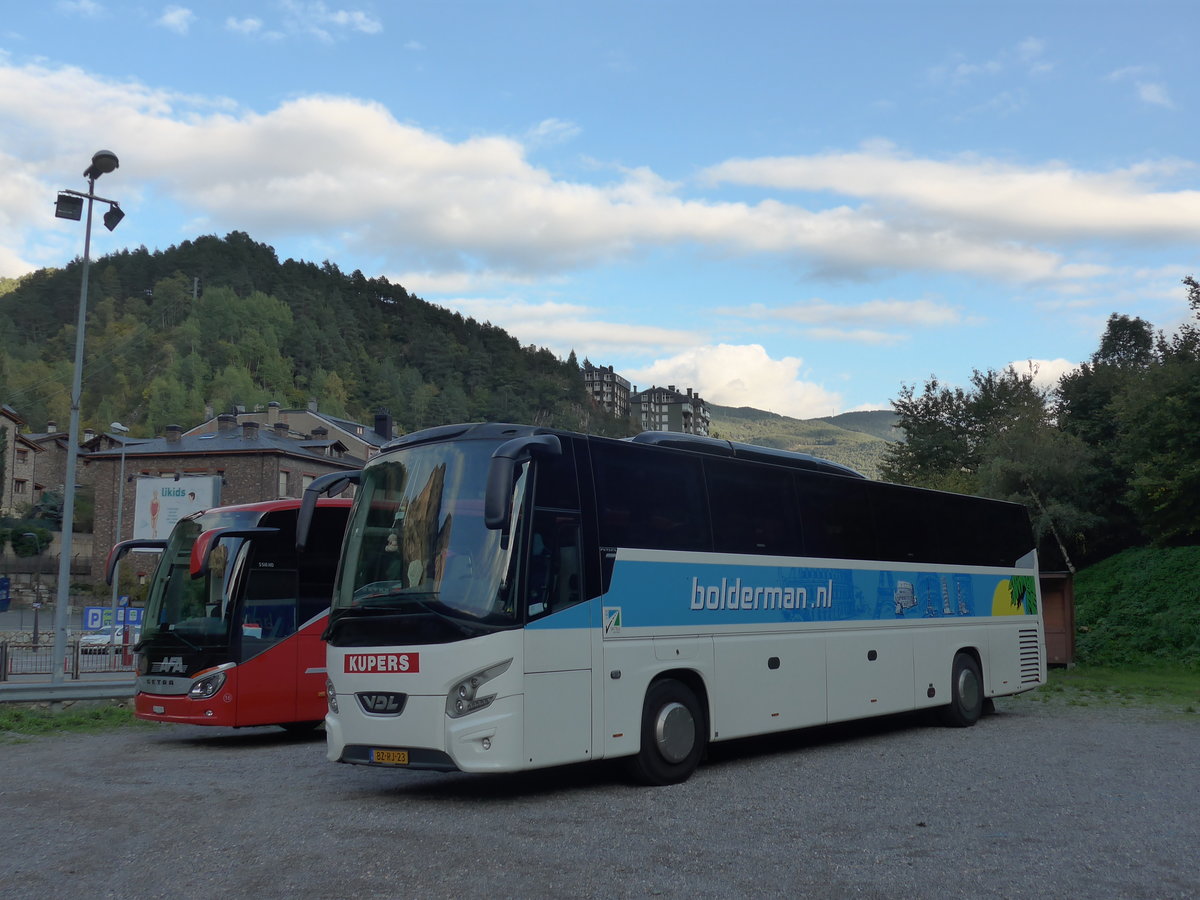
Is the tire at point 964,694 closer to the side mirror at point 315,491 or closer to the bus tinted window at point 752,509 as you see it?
the bus tinted window at point 752,509

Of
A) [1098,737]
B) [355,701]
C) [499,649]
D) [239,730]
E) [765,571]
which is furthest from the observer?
[239,730]

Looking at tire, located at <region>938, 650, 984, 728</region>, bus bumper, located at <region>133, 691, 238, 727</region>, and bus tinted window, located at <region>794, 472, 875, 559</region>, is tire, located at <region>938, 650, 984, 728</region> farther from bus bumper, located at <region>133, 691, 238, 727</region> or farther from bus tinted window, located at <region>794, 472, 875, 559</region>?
bus bumper, located at <region>133, 691, 238, 727</region>

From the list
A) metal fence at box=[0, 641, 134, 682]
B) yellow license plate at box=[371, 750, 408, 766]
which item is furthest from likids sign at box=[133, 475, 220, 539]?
yellow license plate at box=[371, 750, 408, 766]

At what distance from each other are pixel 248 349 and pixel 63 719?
415 feet

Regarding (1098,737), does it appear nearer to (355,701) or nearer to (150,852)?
(355,701)

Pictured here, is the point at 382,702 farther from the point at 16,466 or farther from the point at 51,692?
the point at 16,466

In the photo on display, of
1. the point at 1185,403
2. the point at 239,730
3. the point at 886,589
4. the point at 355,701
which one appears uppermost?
→ the point at 1185,403

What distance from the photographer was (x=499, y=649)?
372 inches

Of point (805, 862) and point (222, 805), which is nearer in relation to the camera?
point (805, 862)

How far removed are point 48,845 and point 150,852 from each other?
0.87 metres

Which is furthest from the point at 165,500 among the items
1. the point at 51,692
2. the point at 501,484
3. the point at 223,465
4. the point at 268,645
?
the point at 501,484

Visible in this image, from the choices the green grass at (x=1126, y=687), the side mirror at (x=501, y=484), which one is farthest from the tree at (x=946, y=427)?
the side mirror at (x=501, y=484)

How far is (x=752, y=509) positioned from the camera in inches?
493

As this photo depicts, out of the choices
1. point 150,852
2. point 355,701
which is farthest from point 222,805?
point 150,852
